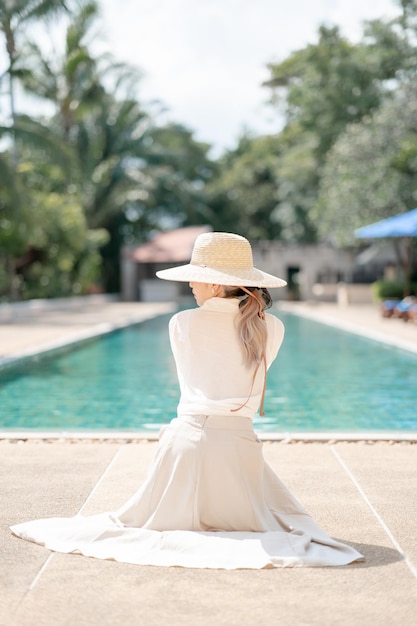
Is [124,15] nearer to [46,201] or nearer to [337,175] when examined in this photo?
[46,201]

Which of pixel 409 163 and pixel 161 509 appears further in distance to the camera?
pixel 409 163

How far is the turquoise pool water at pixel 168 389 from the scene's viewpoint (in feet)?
28.9

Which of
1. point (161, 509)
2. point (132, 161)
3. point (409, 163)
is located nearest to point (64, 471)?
point (161, 509)

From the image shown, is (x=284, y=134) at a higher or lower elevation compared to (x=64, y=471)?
higher

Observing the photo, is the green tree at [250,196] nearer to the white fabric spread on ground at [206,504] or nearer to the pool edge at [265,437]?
the pool edge at [265,437]

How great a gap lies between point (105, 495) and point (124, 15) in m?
27.1

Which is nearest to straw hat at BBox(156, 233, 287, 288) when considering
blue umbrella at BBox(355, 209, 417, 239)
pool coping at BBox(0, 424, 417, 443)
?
pool coping at BBox(0, 424, 417, 443)

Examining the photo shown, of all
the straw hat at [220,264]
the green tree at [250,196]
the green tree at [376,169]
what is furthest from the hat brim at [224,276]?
the green tree at [250,196]

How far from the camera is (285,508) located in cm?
391

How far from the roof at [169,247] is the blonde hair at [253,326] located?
116 ft

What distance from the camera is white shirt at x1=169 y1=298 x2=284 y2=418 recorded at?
12.6 ft

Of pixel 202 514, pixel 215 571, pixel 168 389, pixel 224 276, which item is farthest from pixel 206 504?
pixel 168 389

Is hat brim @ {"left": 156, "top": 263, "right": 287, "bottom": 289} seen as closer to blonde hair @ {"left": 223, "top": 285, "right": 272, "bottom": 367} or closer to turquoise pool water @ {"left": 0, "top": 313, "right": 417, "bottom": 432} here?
blonde hair @ {"left": 223, "top": 285, "right": 272, "bottom": 367}

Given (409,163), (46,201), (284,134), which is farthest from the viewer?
(284,134)
